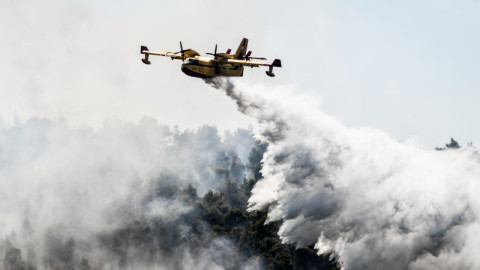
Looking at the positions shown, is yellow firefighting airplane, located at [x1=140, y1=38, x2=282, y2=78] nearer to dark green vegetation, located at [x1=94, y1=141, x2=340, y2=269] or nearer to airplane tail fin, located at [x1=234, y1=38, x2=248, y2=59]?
airplane tail fin, located at [x1=234, y1=38, x2=248, y2=59]

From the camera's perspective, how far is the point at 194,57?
6259 cm

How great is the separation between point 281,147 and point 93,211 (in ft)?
152

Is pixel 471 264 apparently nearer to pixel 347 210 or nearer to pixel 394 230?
pixel 394 230

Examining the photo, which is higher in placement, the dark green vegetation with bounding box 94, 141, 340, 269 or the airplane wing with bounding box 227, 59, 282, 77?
the airplane wing with bounding box 227, 59, 282, 77

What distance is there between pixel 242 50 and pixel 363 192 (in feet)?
55.0

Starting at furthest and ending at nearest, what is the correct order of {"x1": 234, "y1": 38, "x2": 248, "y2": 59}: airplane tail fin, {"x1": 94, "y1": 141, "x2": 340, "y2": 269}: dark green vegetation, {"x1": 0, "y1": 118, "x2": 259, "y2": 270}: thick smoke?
{"x1": 0, "y1": 118, "x2": 259, "y2": 270}: thick smoke, {"x1": 94, "y1": 141, "x2": 340, "y2": 269}: dark green vegetation, {"x1": 234, "y1": 38, "x2": 248, "y2": 59}: airplane tail fin

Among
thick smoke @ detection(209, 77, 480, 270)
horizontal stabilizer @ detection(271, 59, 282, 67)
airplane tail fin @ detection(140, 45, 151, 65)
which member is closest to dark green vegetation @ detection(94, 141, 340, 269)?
thick smoke @ detection(209, 77, 480, 270)

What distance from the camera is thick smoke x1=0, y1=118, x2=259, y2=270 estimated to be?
86750 millimetres

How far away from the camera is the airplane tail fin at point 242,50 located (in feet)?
215

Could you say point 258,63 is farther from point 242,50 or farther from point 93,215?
point 93,215

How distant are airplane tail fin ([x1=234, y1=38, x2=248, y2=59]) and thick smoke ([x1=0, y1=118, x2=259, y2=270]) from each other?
89.6ft

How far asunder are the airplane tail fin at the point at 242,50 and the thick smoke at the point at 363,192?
12.2ft

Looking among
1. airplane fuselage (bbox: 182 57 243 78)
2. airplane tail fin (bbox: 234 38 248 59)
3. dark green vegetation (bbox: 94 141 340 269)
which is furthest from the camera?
dark green vegetation (bbox: 94 141 340 269)

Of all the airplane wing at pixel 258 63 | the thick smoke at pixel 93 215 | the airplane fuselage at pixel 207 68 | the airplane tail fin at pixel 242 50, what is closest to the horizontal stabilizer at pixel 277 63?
the airplane wing at pixel 258 63
